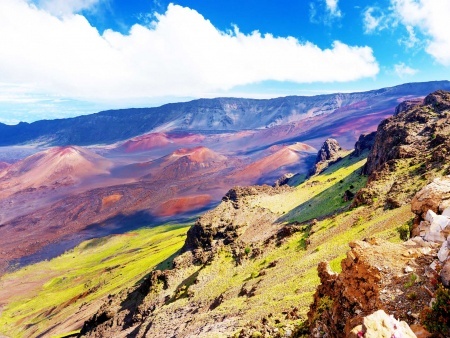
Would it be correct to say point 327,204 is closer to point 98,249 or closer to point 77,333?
point 77,333

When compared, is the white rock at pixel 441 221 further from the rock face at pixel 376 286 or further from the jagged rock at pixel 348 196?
the jagged rock at pixel 348 196

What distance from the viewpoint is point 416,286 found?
500 inches

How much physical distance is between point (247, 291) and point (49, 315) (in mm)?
64008

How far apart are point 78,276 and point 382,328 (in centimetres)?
11116

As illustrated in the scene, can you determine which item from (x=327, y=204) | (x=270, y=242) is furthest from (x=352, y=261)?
(x=327, y=204)

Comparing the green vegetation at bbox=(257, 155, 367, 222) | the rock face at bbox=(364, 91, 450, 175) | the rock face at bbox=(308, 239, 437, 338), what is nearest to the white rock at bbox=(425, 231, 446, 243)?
the rock face at bbox=(308, 239, 437, 338)

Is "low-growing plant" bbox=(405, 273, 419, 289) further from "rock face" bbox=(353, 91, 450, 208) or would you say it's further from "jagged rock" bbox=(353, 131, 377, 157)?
"jagged rock" bbox=(353, 131, 377, 157)

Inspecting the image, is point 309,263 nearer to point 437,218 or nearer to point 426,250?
point 437,218

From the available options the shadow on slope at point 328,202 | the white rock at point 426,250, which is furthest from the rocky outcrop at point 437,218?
the shadow on slope at point 328,202

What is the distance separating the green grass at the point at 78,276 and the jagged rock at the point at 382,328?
59.7 m

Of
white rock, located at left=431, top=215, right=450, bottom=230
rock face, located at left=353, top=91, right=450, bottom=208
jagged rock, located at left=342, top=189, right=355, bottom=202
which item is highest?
white rock, located at left=431, top=215, right=450, bottom=230

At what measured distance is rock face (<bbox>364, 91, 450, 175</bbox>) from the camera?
1925 inches

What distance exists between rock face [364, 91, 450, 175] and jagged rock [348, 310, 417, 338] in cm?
4178

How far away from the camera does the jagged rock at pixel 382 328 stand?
968 cm
